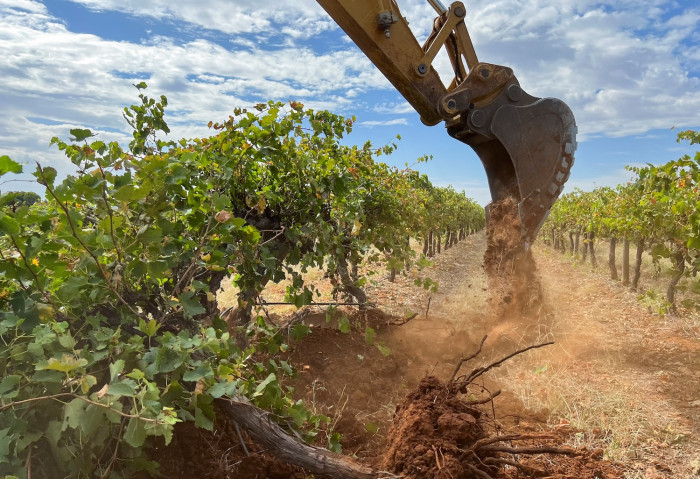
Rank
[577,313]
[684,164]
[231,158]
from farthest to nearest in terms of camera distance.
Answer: [577,313]
[684,164]
[231,158]

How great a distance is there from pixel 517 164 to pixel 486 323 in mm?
3009

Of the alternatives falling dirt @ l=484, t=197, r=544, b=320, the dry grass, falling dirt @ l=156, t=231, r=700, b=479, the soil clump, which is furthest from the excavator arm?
the soil clump

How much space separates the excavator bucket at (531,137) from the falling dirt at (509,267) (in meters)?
0.23

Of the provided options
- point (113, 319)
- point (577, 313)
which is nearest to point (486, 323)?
point (577, 313)

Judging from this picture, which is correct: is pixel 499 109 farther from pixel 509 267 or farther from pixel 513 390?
pixel 513 390

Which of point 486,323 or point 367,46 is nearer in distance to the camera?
point 367,46

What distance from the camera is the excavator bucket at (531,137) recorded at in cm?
524

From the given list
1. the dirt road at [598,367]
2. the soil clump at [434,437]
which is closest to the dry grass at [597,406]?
the dirt road at [598,367]

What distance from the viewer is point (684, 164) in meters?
6.07

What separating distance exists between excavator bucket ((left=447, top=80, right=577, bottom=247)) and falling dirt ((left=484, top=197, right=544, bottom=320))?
0.74 feet

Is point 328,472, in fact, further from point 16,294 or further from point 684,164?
point 684,164

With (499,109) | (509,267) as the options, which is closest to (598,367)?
(509,267)

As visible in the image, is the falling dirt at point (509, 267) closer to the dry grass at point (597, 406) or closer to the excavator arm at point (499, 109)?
the excavator arm at point (499, 109)

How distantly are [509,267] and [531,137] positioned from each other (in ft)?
5.27
